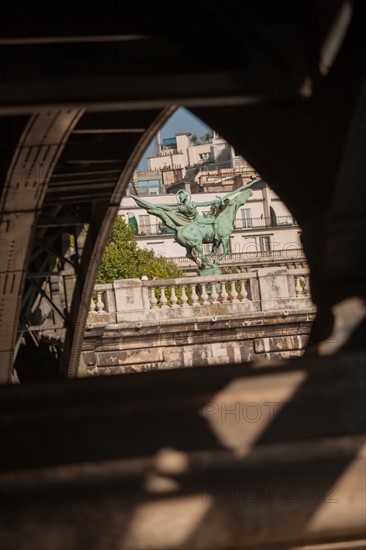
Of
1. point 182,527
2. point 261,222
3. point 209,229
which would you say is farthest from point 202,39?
point 261,222

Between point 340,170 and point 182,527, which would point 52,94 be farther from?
point 182,527

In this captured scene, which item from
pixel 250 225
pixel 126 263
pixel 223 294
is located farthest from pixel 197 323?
pixel 250 225

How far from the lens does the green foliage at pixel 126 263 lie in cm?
5875

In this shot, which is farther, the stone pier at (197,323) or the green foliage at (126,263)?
the green foliage at (126,263)

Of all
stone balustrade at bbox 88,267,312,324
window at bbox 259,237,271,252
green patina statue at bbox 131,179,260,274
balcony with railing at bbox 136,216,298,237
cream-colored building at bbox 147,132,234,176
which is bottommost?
stone balustrade at bbox 88,267,312,324

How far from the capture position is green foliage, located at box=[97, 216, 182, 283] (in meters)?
58.8

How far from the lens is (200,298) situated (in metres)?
26.4

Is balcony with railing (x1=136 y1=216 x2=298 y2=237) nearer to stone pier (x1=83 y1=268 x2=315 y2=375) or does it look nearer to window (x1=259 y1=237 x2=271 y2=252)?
window (x1=259 y1=237 x2=271 y2=252)

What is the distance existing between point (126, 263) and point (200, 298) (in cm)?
3404

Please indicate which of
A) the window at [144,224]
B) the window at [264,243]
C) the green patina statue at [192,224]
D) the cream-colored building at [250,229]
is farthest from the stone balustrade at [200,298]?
the window at [144,224]

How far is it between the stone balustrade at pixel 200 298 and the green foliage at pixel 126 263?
30.8 m

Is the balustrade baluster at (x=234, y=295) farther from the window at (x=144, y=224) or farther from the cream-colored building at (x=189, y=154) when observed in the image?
the cream-colored building at (x=189, y=154)

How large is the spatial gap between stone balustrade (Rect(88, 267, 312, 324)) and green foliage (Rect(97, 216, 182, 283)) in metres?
30.8

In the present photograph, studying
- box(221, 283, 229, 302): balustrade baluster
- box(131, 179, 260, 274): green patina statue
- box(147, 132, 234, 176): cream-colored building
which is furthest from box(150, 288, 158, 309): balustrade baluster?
box(147, 132, 234, 176): cream-colored building
